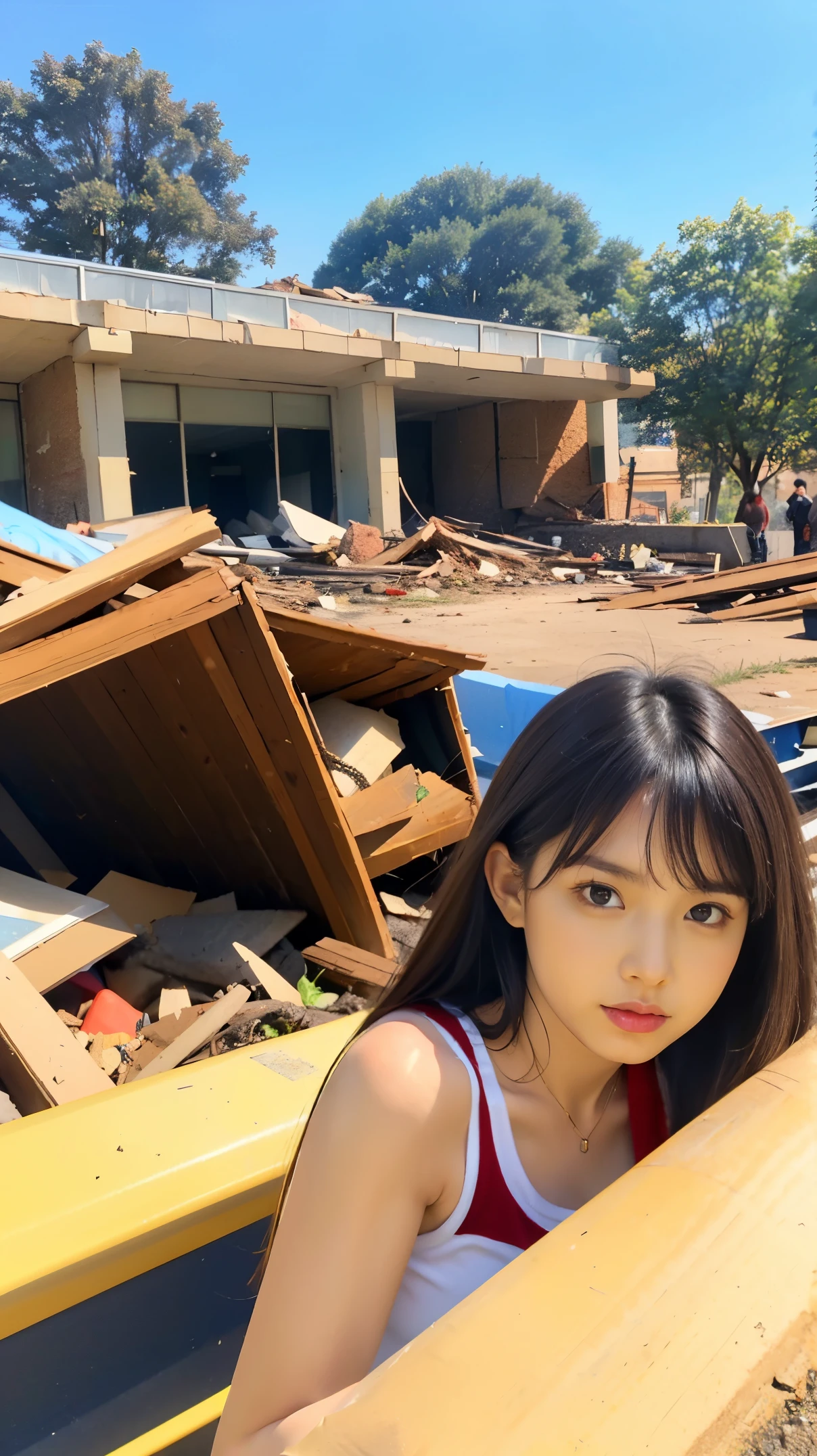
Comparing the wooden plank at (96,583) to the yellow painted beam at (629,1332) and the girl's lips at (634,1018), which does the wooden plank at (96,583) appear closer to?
the girl's lips at (634,1018)

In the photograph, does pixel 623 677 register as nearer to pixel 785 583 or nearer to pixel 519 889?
pixel 519 889

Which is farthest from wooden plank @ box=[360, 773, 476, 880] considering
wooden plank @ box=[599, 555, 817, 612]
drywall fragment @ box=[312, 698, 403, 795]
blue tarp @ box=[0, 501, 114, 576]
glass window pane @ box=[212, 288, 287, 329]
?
glass window pane @ box=[212, 288, 287, 329]

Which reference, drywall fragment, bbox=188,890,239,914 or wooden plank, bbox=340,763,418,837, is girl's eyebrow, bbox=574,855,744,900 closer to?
wooden plank, bbox=340,763,418,837

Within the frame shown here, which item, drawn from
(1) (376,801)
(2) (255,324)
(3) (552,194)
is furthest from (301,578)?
(3) (552,194)

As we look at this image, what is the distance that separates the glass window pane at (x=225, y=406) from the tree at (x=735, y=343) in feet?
56.6

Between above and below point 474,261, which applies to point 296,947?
below

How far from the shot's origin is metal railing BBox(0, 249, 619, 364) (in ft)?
47.5

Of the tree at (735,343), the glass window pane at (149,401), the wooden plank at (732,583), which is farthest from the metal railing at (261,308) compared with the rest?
the tree at (735,343)

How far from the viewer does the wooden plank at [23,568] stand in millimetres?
3713

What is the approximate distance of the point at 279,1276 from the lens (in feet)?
2.92

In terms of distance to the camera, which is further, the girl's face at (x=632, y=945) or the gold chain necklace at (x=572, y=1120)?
the gold chain necklace at (x=572, y=1120)

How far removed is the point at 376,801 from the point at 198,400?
50.8 feet

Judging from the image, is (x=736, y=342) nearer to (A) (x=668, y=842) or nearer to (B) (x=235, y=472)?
(B) (x=235, y=472)

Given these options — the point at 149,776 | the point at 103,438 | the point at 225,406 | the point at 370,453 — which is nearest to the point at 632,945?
the point at 149,776
